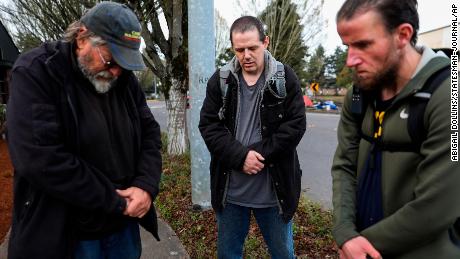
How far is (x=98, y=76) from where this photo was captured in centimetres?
181

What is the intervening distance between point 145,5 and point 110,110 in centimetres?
619

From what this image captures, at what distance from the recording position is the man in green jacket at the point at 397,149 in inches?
49.8

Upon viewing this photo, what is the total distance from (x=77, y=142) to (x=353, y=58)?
134 centimetres

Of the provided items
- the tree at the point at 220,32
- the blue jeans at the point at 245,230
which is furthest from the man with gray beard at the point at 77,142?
the tree at the point at 220,32

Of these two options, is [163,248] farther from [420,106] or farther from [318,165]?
[318,165]

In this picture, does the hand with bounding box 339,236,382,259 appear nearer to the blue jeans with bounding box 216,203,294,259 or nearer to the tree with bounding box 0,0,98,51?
the blue jeans with bounding box 216,203,294,259

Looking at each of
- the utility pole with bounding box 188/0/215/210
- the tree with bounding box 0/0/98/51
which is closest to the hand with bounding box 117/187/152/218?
the utility pole with bounding box 188/0/215/210

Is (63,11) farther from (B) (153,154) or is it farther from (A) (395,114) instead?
(A) (395,114)

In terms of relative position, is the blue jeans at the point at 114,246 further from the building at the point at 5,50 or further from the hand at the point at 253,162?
the building at the point at 5,50

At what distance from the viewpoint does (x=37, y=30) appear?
11.7 meters

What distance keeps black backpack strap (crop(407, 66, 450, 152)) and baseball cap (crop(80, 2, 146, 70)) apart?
1.28 metres

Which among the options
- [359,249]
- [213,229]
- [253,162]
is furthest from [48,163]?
[213,229]

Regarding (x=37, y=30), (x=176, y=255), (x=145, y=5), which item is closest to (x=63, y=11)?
(x=145, y=5)

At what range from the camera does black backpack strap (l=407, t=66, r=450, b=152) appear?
130 centimetres
